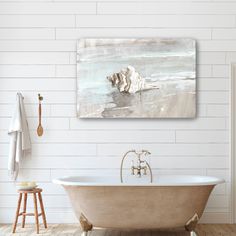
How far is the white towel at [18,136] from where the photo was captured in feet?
19.1

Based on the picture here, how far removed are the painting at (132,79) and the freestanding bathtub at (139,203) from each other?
3.94 ft

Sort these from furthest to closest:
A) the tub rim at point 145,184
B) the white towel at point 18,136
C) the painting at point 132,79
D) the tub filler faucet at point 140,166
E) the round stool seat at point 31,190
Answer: the painting at point 132,79, the white towel at point 18,136, the tub filler faucet at point 140,166, the round stool seat at point 31,190, the tub rim at point 145,184

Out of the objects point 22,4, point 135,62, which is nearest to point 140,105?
point 135,62

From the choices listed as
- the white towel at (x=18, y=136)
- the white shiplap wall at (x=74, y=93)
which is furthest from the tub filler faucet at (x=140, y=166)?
the white towel at (x=18, y=136)

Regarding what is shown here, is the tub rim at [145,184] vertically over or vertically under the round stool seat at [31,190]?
over

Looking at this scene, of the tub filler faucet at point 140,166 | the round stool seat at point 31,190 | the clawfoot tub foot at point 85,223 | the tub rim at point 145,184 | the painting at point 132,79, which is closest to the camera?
the tub rim at point 145,184

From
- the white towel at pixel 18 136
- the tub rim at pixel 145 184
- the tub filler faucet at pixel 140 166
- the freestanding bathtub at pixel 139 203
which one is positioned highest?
the white towel at pixel 18 136

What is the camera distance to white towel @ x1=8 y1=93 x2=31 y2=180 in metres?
5.83

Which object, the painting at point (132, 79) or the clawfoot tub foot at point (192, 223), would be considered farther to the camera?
the painting at point (132, 79)

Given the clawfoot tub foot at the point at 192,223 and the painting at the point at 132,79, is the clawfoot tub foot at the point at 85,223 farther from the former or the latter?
the painting at the point at 132,79

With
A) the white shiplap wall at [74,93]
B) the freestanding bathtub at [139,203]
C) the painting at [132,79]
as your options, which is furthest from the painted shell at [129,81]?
the freestanding bathtub at [139,203]

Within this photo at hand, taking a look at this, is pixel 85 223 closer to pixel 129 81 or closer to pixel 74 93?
pixel 74 93

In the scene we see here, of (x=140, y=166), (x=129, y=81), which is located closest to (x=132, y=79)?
(x=129, y=81)

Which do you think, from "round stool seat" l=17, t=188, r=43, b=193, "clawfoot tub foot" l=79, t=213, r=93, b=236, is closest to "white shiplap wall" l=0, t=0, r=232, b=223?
"round stool seat" l=17, t=188, r=43, b=193
